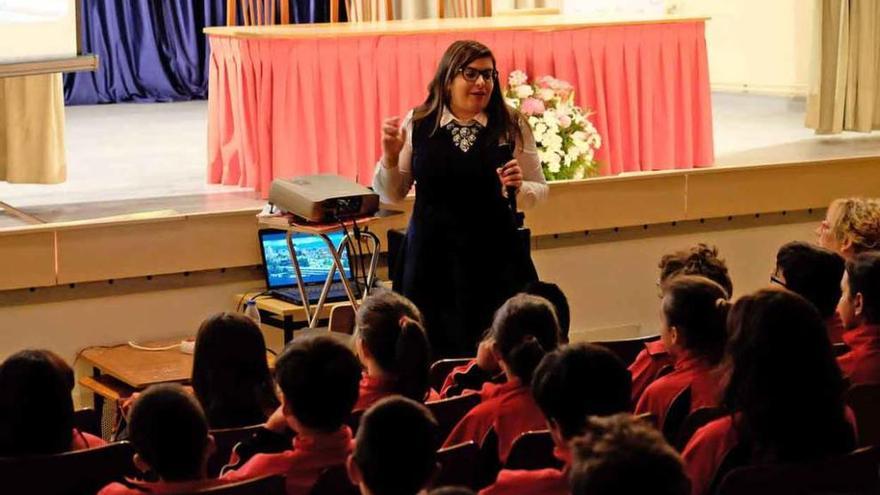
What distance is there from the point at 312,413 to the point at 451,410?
603mm

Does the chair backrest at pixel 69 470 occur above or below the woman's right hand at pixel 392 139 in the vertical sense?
below

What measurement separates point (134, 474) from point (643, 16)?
5.12 meters

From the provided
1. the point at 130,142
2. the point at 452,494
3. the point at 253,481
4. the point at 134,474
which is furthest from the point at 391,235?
the point at 130,142

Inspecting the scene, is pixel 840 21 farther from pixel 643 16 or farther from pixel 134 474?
pixel 134 474

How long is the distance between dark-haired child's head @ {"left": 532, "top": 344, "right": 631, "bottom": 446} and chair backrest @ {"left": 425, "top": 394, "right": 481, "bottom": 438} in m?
0.60

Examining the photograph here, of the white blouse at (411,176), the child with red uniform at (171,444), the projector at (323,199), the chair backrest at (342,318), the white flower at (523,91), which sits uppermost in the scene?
the white flower at (523,91)

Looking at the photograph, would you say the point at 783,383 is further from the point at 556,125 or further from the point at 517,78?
the point at 517,78

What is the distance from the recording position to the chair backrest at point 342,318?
16.8 feet

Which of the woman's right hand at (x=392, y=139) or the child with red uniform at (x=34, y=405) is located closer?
the child with red uniform at (x=34, y=405)

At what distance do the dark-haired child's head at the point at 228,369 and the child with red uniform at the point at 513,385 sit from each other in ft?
1.57

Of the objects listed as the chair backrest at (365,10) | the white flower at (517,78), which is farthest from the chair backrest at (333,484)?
the chair backrest at (365,10)

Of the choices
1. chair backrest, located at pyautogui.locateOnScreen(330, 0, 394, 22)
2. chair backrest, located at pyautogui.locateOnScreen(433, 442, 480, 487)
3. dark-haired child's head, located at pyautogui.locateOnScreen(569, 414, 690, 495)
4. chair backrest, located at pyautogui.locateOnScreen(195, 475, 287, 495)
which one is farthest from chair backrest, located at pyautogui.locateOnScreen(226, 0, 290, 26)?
dark-haired child's head, located at pyautogui.locateOnScreen(569, 414, 690, 495)

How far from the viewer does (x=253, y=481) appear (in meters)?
2.53

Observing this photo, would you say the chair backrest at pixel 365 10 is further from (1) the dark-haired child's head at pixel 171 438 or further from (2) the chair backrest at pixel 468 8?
(1) the dark-haired child's head at pixel 171 438
